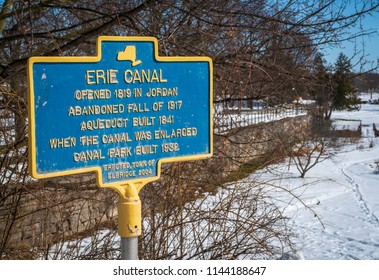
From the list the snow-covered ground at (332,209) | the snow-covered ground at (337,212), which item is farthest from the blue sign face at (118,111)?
the snow-covered ground at (337,212)

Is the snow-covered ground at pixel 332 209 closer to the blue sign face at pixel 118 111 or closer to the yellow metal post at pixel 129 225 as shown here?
the blue sign face at pixel 118 111

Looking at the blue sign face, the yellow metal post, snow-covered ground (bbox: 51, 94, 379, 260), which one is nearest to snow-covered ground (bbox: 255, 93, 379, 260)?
snow-covered ground (bbox: 51, 94, 379, 260)

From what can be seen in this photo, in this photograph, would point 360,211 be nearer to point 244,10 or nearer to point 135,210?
point 244,10

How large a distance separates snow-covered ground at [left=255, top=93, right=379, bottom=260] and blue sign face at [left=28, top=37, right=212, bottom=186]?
81.2 inches

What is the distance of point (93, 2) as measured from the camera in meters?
6.47

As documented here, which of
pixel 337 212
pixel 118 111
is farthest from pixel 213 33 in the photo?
pixel 337 212

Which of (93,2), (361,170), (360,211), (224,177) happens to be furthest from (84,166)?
(361,170)

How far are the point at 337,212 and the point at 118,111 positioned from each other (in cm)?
1201

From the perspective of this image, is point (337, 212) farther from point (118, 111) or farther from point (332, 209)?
point (118, 111)

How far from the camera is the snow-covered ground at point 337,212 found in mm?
9945

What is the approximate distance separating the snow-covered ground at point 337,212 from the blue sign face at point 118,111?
6.77 ft

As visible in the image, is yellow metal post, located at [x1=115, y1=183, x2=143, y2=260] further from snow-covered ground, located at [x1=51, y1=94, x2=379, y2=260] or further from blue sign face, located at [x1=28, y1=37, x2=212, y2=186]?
snow-covered ground, located at [x1=51, y1=94, x2=379, y2=260]

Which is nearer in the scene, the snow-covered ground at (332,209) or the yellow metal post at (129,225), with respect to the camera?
the yellow metal post at (129,225)

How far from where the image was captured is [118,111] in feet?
10.4
